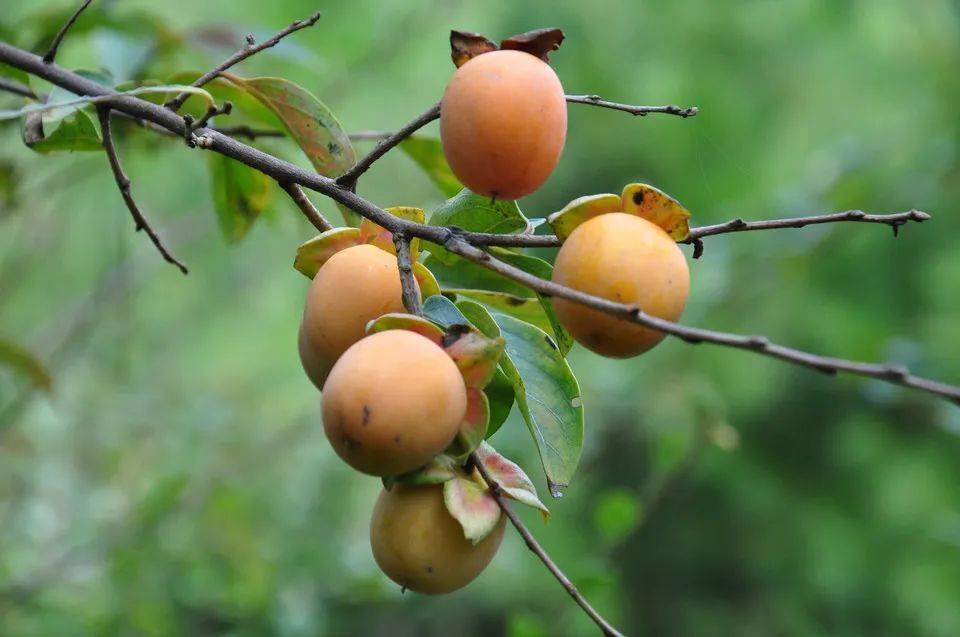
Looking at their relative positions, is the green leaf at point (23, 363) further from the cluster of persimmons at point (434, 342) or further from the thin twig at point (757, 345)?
the thin twig at point (757, 345)

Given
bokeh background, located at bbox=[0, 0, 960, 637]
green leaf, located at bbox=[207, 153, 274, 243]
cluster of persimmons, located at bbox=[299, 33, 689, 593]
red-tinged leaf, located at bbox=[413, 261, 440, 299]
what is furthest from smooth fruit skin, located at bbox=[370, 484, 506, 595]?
bokeh background, located at bbox=[0, 0, 960, 637]

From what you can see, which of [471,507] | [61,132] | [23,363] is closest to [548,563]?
[471,507]

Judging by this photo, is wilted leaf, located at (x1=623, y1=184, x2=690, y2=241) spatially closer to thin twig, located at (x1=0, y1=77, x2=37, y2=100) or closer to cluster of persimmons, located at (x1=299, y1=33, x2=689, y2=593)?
cluster of persimmons, located at (x1=299, y1=33, x2=689, y2=593)

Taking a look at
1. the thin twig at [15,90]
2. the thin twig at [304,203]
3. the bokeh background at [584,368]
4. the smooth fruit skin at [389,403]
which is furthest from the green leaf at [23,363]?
the smooth fruit skin at [389,403]

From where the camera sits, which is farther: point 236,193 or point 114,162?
point 236,193

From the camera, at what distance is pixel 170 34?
3.43 feet

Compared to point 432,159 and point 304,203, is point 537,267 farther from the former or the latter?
point 432,159

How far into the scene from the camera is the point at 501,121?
516 millimetres

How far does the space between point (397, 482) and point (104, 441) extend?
4.60 ft

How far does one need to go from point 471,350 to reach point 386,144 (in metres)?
0.11

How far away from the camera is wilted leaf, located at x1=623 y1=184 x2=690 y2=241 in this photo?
531mm

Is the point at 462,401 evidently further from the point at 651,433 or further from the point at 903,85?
the point at 903,85

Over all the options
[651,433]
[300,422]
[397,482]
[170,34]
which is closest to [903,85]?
[651,433]

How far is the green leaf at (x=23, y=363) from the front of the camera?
95 centimetres
